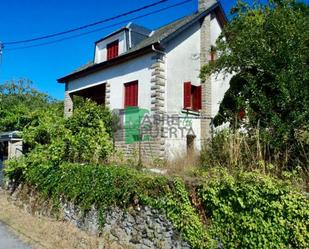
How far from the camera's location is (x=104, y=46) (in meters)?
18.2

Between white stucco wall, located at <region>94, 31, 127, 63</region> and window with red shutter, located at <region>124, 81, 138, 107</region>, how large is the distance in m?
2.29

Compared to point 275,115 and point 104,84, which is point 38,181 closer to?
point 275,115

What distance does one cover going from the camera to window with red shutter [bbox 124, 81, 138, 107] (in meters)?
15.0

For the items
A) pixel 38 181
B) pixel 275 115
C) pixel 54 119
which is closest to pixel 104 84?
pixel 54 119

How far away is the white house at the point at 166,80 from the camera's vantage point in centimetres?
1388

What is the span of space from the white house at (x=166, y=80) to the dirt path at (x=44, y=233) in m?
5.46

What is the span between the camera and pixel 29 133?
10383 mm

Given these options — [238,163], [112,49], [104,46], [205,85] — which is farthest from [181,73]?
[238,163]

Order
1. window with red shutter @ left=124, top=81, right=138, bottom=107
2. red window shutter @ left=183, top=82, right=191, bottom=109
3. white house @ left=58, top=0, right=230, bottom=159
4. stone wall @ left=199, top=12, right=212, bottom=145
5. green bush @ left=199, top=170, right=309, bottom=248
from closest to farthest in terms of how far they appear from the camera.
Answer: green bush @ left=199, top=170, right=309, bottom=248 → white house @ left=58, top=0, right=230, bottom=159 → red window shutter @ left=183, top=82, right=191, bottom=109 → window with red shutter @ left=124, top=81, right=138, bottom=107 → stone wall @ left=199, top=12, right=212, bottom=145

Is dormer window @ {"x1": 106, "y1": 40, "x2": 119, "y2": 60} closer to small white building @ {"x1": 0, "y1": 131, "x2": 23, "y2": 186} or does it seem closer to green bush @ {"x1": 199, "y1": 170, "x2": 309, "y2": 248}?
small white building @ {"x1": 0, "y1": 131, "x2": 23, "y2": 186}

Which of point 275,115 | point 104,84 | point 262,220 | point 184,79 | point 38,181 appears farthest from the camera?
point 104,84

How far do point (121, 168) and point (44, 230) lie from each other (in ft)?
7.55

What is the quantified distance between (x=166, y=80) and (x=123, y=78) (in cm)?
248

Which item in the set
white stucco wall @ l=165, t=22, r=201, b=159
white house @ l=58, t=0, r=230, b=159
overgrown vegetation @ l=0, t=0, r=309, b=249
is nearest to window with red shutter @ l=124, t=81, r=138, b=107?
white house @ l=58, t=0, r=230, b=159
